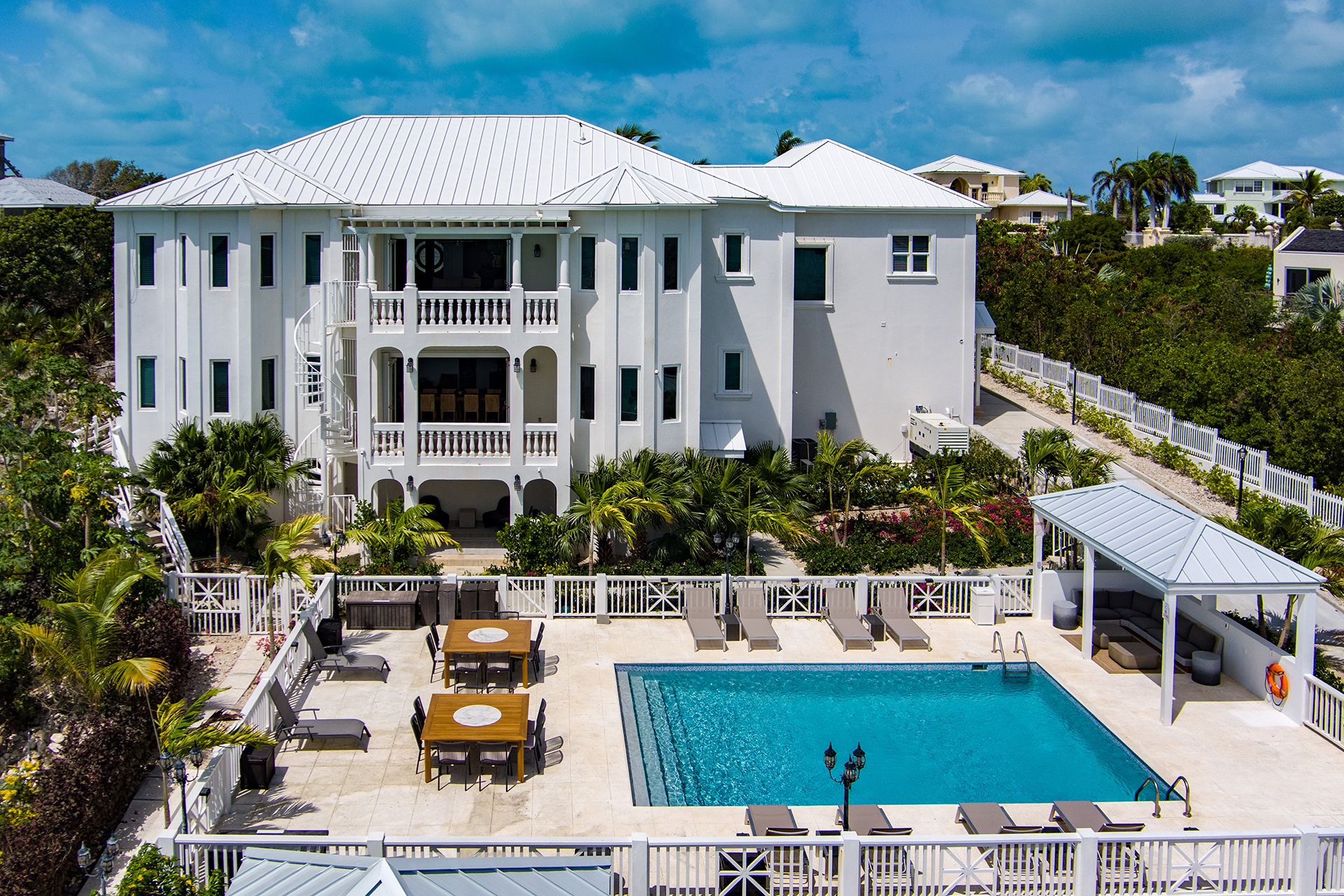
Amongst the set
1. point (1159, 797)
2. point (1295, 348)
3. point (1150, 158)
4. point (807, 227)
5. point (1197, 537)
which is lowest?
point (1159, 797)

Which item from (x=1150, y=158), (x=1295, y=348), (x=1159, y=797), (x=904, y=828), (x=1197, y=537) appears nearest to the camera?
(x=904, y=828)

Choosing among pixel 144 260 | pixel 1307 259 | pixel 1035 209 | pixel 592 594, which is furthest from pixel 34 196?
pixel 1035 209

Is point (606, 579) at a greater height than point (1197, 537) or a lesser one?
lesser

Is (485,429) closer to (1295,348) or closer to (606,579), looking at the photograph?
(606,579)

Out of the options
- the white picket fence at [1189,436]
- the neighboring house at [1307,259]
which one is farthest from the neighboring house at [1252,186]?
the white picket fence at [1189,436]

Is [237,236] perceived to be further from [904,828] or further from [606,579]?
[904,828]

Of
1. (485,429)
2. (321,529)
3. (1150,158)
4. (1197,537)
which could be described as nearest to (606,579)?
(485,429)

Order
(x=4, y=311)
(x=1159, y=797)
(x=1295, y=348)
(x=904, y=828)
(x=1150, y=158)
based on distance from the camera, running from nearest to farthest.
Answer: (x=904, y=828) < (x=1159, y=797) < (x=4, y=311) < (x=1295, y=348) < (x=1150, y=158)

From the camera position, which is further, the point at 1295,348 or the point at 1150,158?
the point at 1150,158

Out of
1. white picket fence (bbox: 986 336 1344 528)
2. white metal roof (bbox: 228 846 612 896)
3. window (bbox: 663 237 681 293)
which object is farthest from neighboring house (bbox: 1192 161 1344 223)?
white metal roof (bbox: 228 846 612 896)
